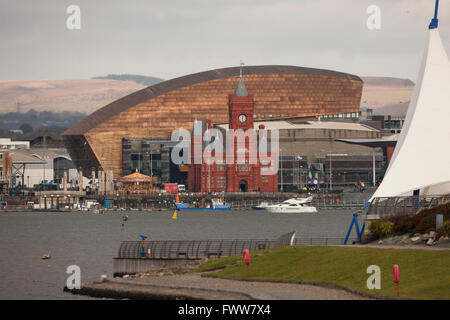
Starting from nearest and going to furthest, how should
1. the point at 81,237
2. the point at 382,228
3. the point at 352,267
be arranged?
the point at 352,267 < the point at 382,228 < the point at 81,237

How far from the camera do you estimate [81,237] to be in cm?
12825

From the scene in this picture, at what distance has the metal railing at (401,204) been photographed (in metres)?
70.4

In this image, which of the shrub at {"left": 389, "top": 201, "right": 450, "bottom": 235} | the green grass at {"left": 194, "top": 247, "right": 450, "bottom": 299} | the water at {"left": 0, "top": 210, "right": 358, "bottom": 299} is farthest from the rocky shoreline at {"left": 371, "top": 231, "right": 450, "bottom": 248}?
the water at {"left": 0, "top": 210, "right": 358, "bottom": 299}

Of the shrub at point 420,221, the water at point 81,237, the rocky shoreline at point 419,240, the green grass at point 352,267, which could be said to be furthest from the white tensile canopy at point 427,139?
the water at point 81,237

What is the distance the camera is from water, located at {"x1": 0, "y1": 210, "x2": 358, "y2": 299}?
73250mm

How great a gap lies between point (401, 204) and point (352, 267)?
23.0 m

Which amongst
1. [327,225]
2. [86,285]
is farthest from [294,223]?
[86,285]

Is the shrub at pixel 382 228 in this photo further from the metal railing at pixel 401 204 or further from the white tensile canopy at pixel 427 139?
the white tensile canopy at pixel 427 139

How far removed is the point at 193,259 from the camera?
218 feet

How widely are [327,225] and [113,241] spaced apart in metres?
41.8

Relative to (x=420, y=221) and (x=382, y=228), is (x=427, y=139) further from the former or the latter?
(x=420, y=221)

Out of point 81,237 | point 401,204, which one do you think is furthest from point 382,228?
point 81,237

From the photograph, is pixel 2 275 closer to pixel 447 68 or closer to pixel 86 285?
pixel 86 285

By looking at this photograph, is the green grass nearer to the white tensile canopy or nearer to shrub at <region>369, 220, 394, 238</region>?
shrub at <region>369, 220, 394, 238</region>
